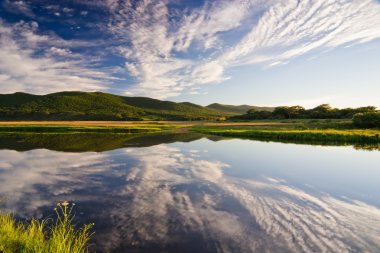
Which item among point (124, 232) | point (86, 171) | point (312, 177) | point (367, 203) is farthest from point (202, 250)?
point (86, 171)

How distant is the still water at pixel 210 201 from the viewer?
8.09 metres

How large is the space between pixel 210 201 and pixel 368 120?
46.8 m

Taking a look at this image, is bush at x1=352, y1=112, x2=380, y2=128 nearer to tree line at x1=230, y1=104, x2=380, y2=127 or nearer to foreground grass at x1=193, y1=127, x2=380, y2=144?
tree line at x1=230, y1=104, x2=380, y2=127

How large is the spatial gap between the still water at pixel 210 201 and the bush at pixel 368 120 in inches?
1202

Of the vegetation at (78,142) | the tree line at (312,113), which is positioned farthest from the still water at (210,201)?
the tree line at (312,113)

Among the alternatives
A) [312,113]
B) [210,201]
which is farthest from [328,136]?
[312,113]

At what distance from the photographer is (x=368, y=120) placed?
4756 centimetres

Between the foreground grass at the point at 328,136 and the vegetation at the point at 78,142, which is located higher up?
the foreground grass at the point at 328,136

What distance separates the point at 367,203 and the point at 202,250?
808cm

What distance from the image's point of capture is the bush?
1847 inches

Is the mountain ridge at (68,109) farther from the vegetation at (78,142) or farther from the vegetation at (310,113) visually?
the vegetation at (78,142)

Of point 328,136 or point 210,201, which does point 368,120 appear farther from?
point 210,201

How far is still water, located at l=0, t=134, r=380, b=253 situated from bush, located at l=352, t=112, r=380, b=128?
30520mm

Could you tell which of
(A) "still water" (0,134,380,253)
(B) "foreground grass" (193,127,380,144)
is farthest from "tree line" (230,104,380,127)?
(A) "still water" (0,134,380,253)
